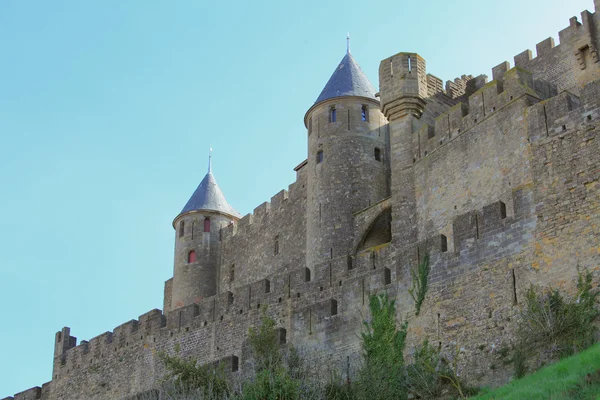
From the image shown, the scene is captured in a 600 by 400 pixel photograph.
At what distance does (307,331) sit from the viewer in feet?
89.6

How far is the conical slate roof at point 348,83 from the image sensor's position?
117ft

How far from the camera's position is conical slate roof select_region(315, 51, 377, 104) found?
3562 cm

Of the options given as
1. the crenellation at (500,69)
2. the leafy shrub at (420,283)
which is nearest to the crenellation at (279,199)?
the crenellation at (500,69)

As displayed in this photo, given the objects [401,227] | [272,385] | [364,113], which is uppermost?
[364,113]

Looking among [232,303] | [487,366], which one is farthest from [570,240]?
[232,303]

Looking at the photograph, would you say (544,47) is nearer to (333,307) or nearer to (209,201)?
(333,307)

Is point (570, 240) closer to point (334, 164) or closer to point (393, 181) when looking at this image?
point (393, 181)

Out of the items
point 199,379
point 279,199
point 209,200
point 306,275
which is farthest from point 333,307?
point 209,200

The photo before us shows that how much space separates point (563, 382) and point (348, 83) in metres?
19.5

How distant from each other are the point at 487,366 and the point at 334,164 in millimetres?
13490

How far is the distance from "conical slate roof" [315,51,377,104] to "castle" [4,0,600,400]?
7 cm

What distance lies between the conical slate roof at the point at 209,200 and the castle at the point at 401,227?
89 mm

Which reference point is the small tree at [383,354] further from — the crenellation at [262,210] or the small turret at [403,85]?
the crenellation at [262,210]

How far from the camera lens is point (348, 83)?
118 ft
